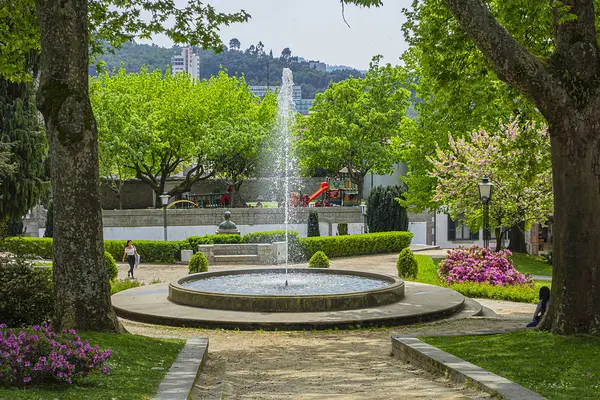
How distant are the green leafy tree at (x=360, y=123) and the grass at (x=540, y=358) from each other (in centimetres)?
4403

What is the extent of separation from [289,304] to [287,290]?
2455mm

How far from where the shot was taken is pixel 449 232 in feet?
153

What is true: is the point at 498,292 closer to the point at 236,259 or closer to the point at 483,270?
the point at 483,270

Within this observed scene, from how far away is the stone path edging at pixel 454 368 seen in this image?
24.2 feet

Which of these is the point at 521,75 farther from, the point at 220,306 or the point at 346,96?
the point at 346,96

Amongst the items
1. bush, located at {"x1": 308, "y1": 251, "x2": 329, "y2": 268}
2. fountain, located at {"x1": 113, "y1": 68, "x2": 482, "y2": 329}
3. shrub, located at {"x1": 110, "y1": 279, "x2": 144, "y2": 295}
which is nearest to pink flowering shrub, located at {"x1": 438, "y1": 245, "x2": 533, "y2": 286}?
fountain, located at {"x1": 113, "y1": 68, "x2": 482, "y2": 329}

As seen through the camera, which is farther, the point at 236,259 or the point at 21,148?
the point at 21,148

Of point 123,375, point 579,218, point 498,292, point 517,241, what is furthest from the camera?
point 517,241

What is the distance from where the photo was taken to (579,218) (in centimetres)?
1069

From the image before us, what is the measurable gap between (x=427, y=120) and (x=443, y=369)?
26.5 metres

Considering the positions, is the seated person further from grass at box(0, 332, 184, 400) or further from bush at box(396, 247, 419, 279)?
bush at box(396, 247, 419, 279)

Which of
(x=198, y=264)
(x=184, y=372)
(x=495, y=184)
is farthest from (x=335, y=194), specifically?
(x=184, y=372)

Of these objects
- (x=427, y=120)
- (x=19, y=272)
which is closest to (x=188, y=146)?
(x=427, y=120)

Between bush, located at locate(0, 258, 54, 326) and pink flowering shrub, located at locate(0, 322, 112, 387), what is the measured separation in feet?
15.2
